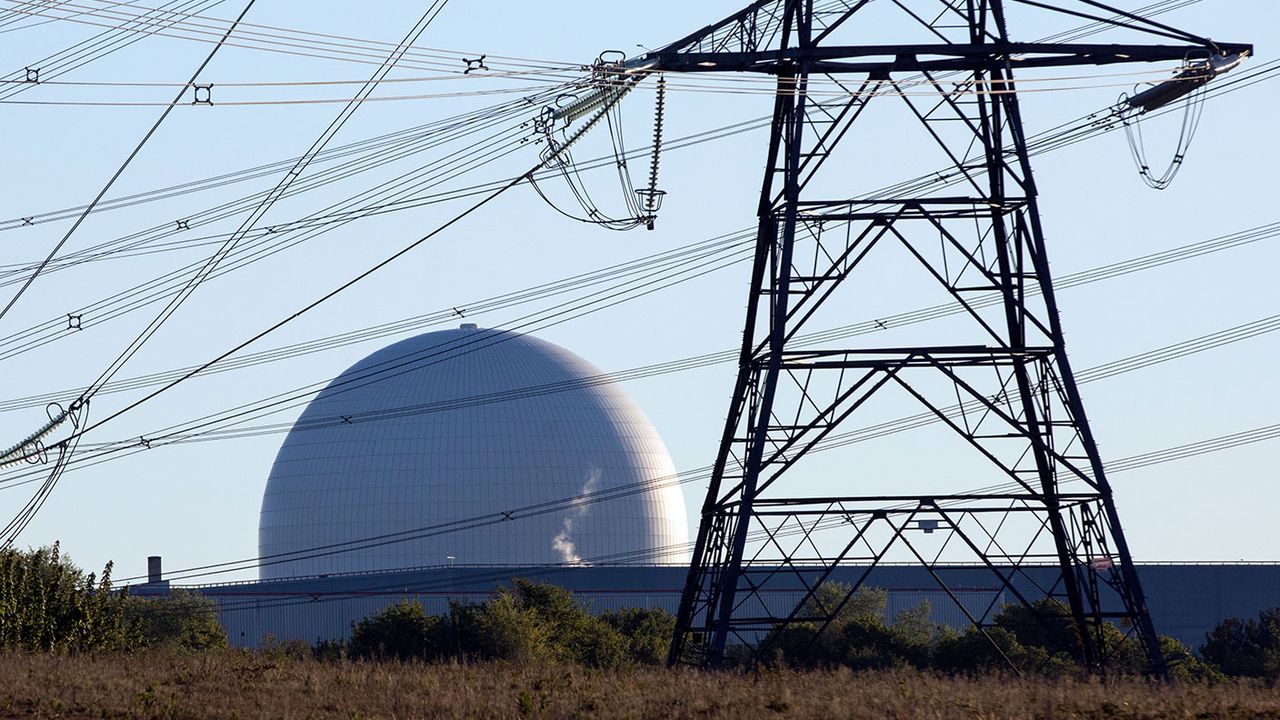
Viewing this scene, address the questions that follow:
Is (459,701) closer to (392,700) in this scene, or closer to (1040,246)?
(392,700)

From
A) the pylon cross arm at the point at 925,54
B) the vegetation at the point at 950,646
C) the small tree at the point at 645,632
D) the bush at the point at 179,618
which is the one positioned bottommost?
the vegetation at the point at 950,646

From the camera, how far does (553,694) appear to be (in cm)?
2722

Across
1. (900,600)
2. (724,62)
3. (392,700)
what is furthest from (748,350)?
(900,600)

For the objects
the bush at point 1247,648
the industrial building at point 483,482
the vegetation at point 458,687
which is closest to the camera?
the vegetation at point 458,687

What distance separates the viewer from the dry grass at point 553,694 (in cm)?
2472

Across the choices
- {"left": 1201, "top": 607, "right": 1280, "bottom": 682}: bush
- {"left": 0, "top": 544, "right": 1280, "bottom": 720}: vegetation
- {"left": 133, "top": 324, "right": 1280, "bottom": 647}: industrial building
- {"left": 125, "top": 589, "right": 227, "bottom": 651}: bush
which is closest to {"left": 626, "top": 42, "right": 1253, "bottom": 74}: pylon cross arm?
{"left": 0, "top": 544, "right": 1280, "bottom": 720}: vegetation

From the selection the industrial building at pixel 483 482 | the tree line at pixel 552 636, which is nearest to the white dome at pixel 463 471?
the industrial building at pixel 483 482

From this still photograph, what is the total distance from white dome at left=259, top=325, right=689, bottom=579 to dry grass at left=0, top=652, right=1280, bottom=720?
82.6 metres

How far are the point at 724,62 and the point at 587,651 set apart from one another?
105ft

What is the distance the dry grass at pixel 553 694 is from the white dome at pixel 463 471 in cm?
8261

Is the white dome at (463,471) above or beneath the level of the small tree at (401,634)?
above

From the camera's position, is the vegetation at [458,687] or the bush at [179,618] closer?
the vegetation at [458,687]

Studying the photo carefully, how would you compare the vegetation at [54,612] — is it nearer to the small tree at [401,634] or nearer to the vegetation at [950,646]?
the small tree at [401,634]

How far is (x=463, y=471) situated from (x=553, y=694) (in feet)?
296
